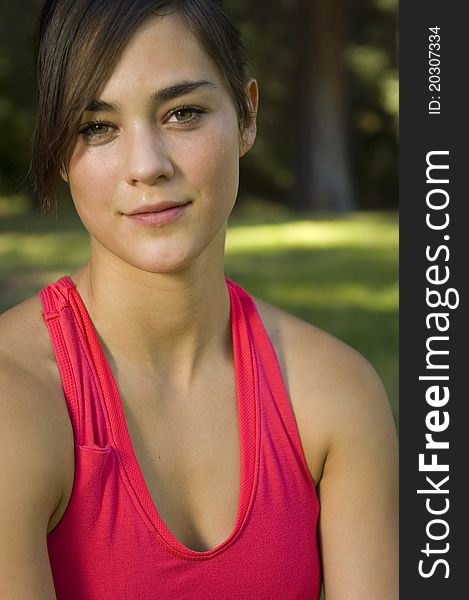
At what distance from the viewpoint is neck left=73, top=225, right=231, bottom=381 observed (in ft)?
7.57

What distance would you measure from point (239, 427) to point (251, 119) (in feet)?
2.09

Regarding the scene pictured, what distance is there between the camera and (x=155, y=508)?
7.29 feet

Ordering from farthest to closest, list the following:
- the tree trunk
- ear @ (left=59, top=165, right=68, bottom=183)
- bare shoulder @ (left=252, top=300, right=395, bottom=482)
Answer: the tree trunk < bare shoulder @ (left=252, top=300, right=395, bottom=482) < ear @ (left=59, top=165, right=68, bottom=183)

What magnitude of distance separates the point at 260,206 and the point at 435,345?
17.3 meters

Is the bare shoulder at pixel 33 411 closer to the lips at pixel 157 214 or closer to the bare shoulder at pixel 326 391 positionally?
the lips at pixel 157 214

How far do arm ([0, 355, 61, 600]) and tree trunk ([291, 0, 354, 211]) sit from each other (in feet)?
50.8

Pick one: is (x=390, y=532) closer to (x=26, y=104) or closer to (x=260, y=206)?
(x=26, y=104)

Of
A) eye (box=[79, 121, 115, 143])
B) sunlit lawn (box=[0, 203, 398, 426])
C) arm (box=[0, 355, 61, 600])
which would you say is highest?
sunlit lawn (box=[0, 203, 398, 426])

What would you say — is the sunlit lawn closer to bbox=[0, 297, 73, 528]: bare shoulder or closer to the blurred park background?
the blurred park background

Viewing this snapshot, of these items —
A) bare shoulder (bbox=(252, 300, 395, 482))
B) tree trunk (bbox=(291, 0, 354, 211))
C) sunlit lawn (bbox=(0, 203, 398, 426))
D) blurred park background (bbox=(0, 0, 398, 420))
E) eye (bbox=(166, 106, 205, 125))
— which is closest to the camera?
eye (bbox=(166, 106, 205, 125))

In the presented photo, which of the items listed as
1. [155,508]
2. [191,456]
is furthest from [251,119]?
[155,508]

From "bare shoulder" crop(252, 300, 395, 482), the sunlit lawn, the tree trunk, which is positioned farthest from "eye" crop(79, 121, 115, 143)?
the tree trunk

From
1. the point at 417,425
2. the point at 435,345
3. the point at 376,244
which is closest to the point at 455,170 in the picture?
the point at 435,345

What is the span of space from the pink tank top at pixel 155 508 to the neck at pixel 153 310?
48 millimetres
